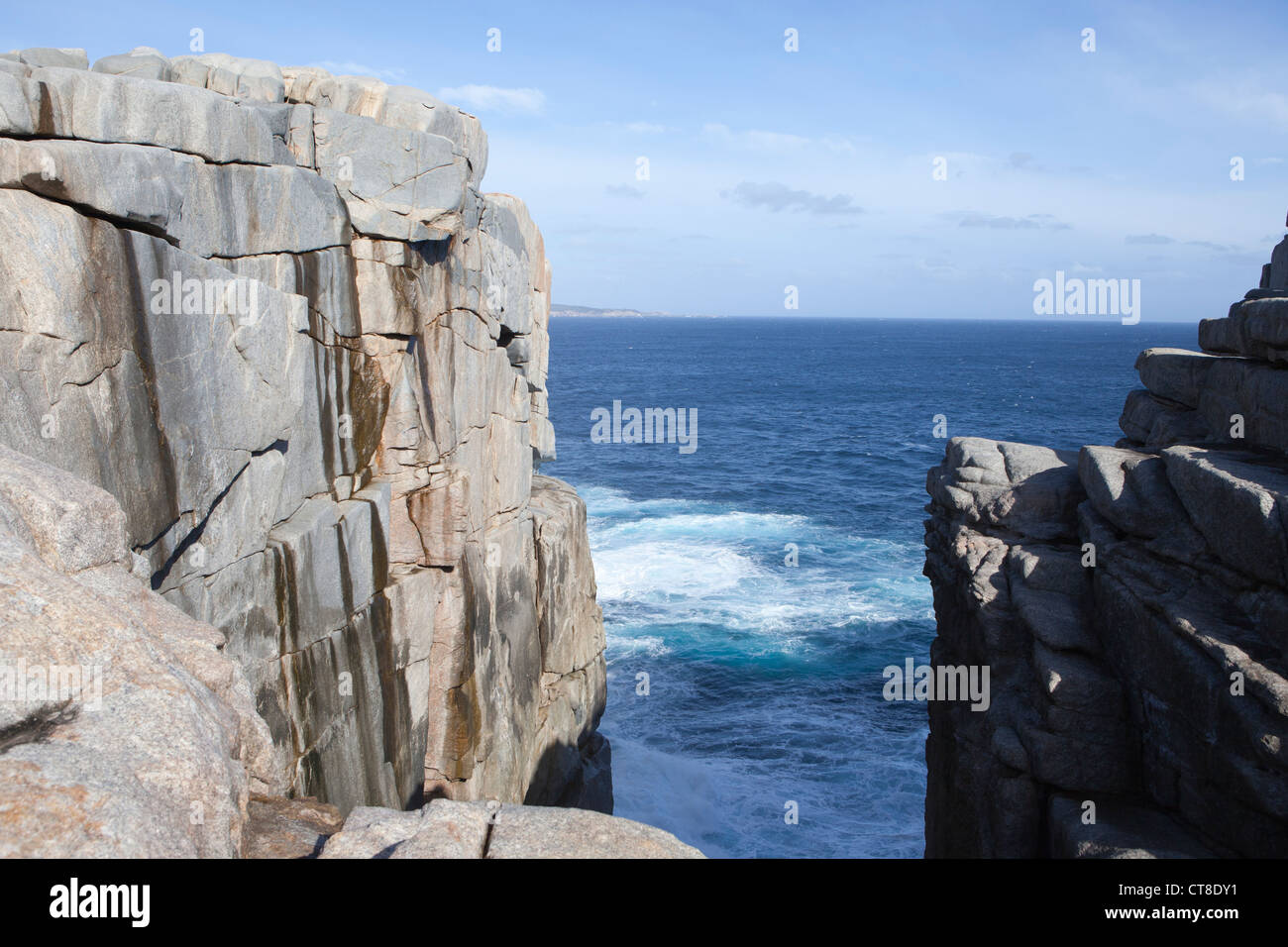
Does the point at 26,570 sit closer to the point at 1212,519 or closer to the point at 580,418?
the point at 1212,519

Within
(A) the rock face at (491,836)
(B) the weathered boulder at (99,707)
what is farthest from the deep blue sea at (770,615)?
(B) the weathered boulder at (99,707)

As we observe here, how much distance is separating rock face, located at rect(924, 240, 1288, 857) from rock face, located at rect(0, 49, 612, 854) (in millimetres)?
9449

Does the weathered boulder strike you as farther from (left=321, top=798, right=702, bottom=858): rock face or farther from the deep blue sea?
the deep blue sea

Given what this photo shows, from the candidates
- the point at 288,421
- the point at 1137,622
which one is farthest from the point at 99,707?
the point at 1137,622

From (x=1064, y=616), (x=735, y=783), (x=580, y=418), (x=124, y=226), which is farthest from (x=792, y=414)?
(x=124, y=226)

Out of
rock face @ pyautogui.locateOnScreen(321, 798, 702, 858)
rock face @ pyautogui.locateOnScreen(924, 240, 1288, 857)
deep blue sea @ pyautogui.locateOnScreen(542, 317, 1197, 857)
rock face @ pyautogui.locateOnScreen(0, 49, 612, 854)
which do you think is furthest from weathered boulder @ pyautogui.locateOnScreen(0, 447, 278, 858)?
deep blue sea @ pyautogui.locateOnScreen(542, 317, 1197, 857)

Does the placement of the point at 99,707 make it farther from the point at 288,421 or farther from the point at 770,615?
the point at 770,615

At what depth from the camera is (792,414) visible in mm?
88875

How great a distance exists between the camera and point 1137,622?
44.4 ft

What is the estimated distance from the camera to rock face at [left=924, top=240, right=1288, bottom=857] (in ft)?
38.9

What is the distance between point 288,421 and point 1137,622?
1274cm

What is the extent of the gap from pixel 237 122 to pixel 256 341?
2939 millimetres
